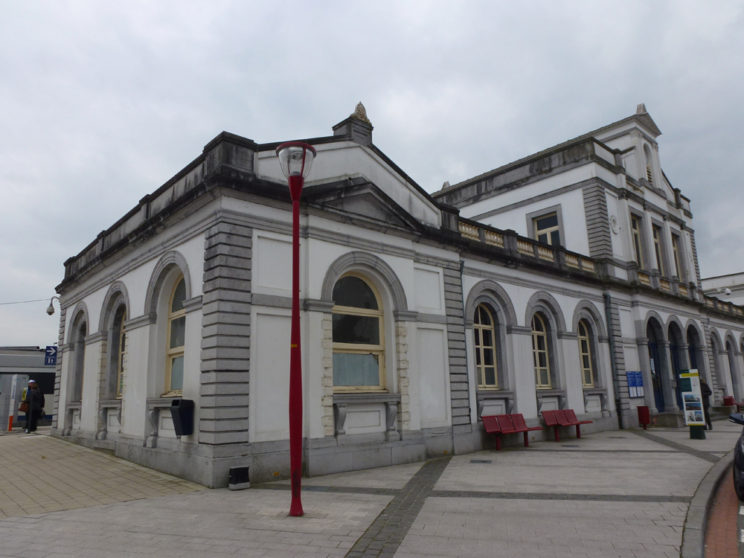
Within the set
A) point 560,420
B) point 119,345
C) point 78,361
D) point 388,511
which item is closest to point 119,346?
point 119,345

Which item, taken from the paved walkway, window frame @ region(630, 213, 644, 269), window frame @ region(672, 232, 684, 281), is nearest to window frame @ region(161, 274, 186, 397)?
the paved walkway

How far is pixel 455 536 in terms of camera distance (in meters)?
5.54

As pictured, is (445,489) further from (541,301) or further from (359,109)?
(541,301)

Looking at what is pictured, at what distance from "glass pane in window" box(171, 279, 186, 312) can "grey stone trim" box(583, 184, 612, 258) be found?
50.6 ft

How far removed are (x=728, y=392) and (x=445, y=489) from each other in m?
26.9

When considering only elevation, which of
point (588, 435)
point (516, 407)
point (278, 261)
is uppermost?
point (278, 261)

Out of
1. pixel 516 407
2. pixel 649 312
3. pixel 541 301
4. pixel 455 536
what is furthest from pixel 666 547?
pixel 649 312

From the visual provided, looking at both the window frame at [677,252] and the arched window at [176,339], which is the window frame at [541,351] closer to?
the arched window at [176,339]

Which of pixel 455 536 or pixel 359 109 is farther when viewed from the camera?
pixel 359 109

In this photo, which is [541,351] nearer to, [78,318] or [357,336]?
[357,336]

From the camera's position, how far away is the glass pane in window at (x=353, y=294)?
10852 mm

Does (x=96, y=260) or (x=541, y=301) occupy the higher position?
(x=96, y=260)

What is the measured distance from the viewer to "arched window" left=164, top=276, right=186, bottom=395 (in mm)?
10539

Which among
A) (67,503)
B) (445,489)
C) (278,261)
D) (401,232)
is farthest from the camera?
(401,232)
